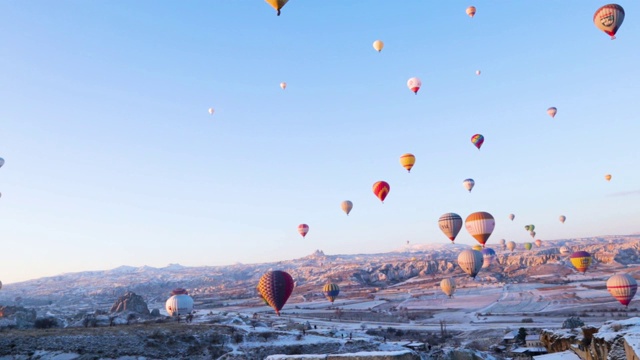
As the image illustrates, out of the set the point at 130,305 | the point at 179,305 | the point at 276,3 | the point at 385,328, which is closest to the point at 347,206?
the point at 385,328

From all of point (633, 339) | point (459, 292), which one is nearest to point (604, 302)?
point (459, 292)

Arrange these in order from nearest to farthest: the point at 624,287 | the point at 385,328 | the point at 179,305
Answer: the point at 624,287, the point at 179,305, the point at 385,328

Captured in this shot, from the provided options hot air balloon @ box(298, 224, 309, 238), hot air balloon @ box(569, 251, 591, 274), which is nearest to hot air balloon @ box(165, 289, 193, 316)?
hot air balloon @ box(298, 224, 309, 238)

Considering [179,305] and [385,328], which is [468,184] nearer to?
[385,328]

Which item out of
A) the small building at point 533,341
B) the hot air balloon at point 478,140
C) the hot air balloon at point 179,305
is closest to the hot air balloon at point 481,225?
the small building at point 533,341

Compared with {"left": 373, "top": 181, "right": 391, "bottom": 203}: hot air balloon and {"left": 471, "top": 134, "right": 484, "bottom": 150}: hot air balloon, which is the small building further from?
{"left": 471, "top": 134, "right": 484, "bottom": 150}: hot air balloon

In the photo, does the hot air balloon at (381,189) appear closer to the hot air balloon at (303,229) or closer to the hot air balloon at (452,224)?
the hot air balloon at (452,224)

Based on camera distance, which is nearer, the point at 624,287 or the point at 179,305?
the point at 624,287
